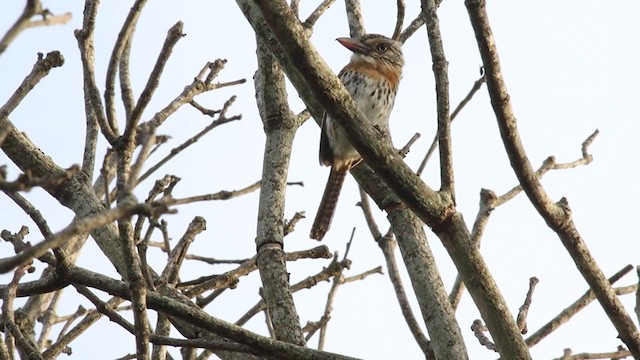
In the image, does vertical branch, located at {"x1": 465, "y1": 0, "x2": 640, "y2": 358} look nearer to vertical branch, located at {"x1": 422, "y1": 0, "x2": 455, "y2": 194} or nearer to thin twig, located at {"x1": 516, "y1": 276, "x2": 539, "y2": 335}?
vertical branch, located at {"x1": 422, "y1": 0, "x2": 455, "y2": 194}

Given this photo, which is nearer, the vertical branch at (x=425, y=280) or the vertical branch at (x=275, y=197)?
the vertical branch at (x=425, y=280)

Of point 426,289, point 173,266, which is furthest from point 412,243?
point 173,266

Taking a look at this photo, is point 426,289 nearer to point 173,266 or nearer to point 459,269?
point 459,269

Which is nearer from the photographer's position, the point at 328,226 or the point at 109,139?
the point at 109,139

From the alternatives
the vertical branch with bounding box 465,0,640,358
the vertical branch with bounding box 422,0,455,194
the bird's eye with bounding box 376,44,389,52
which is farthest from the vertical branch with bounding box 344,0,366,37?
the vertical branch with bounding box 465,0,640,358

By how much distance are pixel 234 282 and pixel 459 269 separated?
1.34 metres

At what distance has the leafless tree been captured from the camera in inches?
97.8

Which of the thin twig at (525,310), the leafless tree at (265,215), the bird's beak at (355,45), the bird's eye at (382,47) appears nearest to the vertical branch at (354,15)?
the leafless tree at (265,215)

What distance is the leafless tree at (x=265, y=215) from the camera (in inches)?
97.8

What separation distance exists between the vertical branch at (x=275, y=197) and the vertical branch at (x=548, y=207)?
3.51 feet

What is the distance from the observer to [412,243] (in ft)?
12.2

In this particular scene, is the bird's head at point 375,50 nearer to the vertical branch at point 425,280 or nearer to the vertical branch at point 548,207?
the vertical branch at point 425,280

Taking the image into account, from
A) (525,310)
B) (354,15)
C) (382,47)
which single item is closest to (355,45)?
(382,47)

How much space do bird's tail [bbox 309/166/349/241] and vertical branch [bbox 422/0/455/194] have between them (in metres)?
3.03
